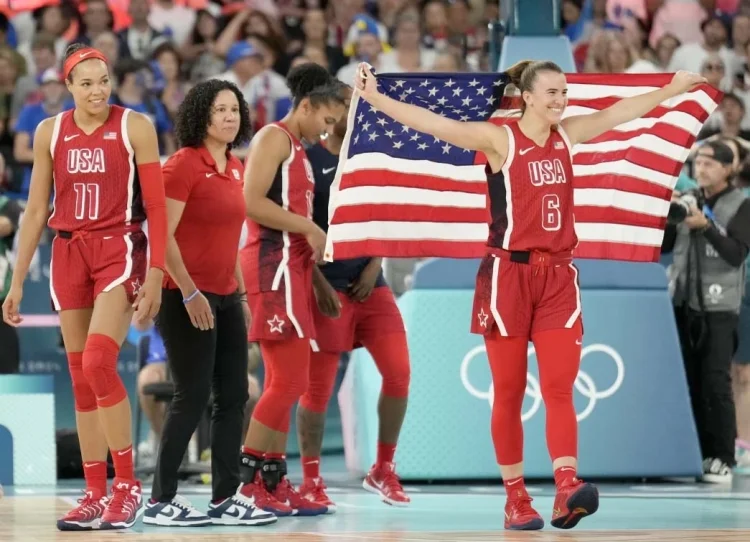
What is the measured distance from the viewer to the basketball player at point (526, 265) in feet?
20.2

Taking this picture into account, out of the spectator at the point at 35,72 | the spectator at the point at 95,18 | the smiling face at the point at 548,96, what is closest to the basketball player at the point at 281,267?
the smiling face at the point at 548,96

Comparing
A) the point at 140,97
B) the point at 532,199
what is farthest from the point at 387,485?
the point at 140,97

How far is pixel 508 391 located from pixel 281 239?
136 centimetres

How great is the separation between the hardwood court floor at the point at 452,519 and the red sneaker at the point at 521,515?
0.07 metres

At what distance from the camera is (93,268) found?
6156 mm

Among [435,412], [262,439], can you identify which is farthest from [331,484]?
[262,439]

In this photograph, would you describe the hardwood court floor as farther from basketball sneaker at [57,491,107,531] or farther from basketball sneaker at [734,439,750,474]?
basketball sneaker at [734,439,750,474]

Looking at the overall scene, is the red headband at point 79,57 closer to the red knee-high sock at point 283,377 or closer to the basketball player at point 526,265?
the basketball player at point 526,265

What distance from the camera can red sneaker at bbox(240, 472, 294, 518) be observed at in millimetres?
6805

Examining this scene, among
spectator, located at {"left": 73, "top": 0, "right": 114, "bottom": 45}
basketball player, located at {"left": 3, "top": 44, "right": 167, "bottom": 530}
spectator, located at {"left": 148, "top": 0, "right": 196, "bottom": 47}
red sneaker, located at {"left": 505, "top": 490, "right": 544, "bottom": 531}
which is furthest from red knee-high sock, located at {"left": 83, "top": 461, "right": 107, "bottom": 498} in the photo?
spectator, located at {"left": 148, "top": 0, "right": 196, "bottom": 47}

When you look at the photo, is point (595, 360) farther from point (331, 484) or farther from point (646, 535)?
point (646, 535)

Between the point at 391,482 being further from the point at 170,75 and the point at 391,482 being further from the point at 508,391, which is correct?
the point at 170,75

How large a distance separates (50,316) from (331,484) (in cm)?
282

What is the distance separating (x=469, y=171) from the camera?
295 inches
